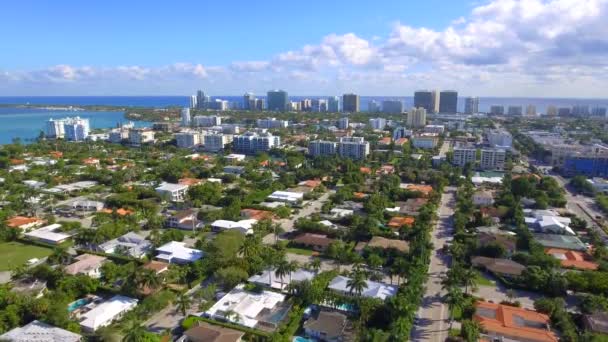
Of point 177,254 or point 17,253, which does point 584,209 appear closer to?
point 177,254

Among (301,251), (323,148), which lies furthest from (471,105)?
(301,251)

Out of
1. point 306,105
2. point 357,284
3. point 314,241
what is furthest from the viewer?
point 306,105

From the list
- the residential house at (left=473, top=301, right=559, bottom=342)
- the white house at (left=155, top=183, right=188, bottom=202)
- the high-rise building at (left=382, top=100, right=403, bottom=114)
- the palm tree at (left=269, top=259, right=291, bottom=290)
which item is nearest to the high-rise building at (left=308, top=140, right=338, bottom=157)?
the white house at (left=155, top=183, right=188, bottom=202)

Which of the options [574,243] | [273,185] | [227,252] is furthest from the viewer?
[273,185]

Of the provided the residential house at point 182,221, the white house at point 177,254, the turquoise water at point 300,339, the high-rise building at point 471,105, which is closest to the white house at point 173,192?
the residential house at point 182,221

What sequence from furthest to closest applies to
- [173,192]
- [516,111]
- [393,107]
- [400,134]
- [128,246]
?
[393,107]
[516,111]
[400,134]
[173,192]
[128,246]

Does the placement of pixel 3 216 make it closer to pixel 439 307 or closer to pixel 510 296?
pixel 439 307

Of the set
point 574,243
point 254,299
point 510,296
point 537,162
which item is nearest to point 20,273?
point 254,299
